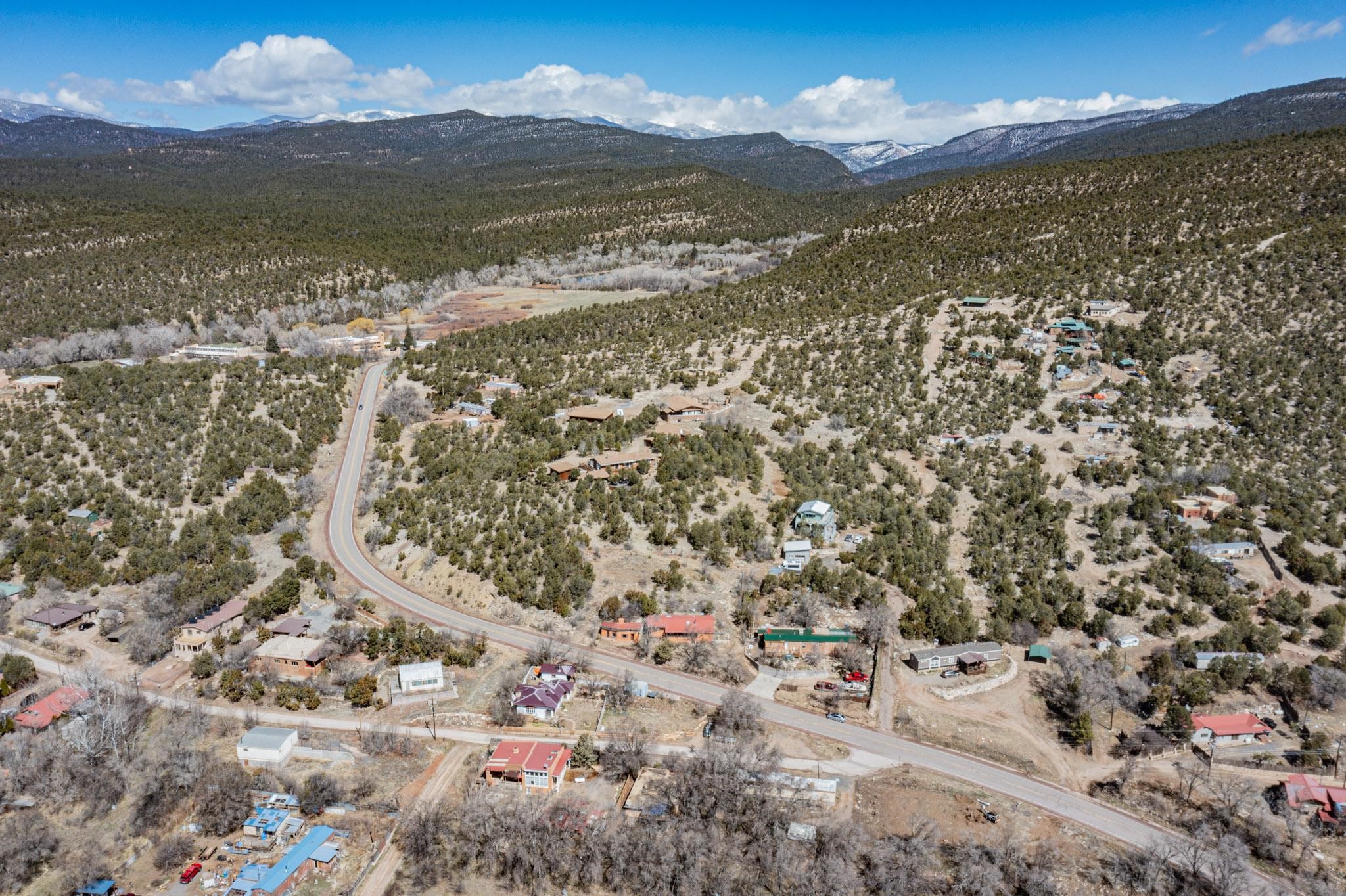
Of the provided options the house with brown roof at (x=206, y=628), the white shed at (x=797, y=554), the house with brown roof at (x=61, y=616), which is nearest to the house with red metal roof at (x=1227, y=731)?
the white shed at (x=797, y=554)

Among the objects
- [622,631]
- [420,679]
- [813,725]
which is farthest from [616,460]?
[813,725]

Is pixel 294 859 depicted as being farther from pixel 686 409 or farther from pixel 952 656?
pixel 686 409

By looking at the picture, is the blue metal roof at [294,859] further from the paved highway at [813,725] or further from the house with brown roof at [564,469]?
the house with brown roof at [564,469]

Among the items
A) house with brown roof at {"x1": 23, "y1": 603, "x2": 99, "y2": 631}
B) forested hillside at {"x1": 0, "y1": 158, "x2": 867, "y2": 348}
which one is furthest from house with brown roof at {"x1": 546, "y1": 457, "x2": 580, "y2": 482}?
forested hillside at {"x1": 0, "y1": 158, "x2": 867, "y2": 348}

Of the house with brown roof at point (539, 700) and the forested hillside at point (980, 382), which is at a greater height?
the forested hillside at point (980, 382)

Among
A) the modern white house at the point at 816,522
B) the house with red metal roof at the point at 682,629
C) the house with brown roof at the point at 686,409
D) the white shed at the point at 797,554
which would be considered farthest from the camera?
the house with brown roof at the point at 686,409

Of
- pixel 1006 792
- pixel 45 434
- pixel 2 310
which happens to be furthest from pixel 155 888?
pixel 2 310
